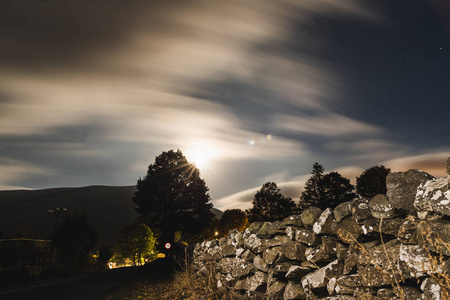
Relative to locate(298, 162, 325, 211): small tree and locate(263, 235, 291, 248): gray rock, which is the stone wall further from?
locate(298, 162, 325, 211): small tree

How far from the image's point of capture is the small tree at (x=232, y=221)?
55572 millimetres

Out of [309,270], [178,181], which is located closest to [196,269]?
[309,270]

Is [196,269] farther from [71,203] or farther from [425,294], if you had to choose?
[71,203]

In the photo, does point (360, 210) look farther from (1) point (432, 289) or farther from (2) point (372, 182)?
(2) point (372, 182)

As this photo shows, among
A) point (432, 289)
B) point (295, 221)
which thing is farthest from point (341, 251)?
point (432, 289)

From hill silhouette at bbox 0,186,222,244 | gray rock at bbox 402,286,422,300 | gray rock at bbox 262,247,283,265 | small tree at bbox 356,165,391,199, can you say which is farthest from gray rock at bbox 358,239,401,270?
hill silhouette at bbox 0,186,222,244

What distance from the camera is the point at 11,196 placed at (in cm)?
17975

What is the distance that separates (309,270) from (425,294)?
2.20m

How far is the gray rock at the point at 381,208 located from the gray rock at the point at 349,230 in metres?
0.40

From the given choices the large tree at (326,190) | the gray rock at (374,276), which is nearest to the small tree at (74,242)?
the gray rock at (374,276)

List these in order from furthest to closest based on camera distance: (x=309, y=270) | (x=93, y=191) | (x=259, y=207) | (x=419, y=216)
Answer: (x=93, y=191) < (x=259, y=207) < (x=309, y=270) < (x=419, y=216)

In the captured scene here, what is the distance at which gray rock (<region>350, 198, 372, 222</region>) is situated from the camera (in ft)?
12.8

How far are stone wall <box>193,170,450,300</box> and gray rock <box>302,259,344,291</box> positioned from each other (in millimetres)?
15

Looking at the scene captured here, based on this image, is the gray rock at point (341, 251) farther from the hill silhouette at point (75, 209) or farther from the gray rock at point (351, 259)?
the hill silhouette at point (75, 209)
